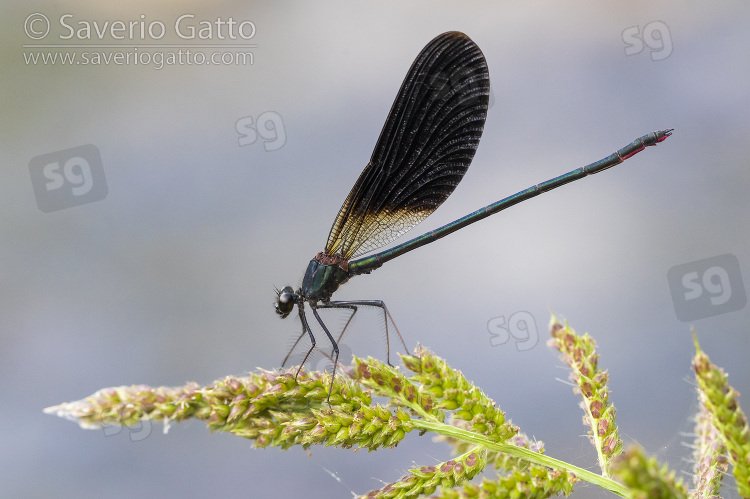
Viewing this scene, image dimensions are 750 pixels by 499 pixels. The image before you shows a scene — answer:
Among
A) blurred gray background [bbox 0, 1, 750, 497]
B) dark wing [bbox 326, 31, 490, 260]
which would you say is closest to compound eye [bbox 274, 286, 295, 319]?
dark wing [bbox 326, 31, 490, 260]

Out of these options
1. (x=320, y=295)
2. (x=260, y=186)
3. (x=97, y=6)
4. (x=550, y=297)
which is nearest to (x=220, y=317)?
(x=260, y=186)

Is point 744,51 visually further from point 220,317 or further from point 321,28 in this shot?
point 220,317

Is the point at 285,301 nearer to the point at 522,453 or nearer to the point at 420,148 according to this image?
the point at 420,148

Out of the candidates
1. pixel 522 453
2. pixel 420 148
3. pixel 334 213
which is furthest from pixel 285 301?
pixel 334 213

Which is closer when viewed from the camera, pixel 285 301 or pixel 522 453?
pixel 522 453

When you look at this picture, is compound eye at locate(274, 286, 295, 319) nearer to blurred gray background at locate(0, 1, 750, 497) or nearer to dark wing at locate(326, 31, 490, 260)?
dark wing at locate(326, 31, 490, 260)

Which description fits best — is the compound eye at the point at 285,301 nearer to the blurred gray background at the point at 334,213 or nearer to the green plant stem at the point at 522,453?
the green plant stem at the point at 522,453

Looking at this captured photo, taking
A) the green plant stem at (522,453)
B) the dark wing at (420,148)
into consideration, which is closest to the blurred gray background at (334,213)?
the dark wing at (420,148)
